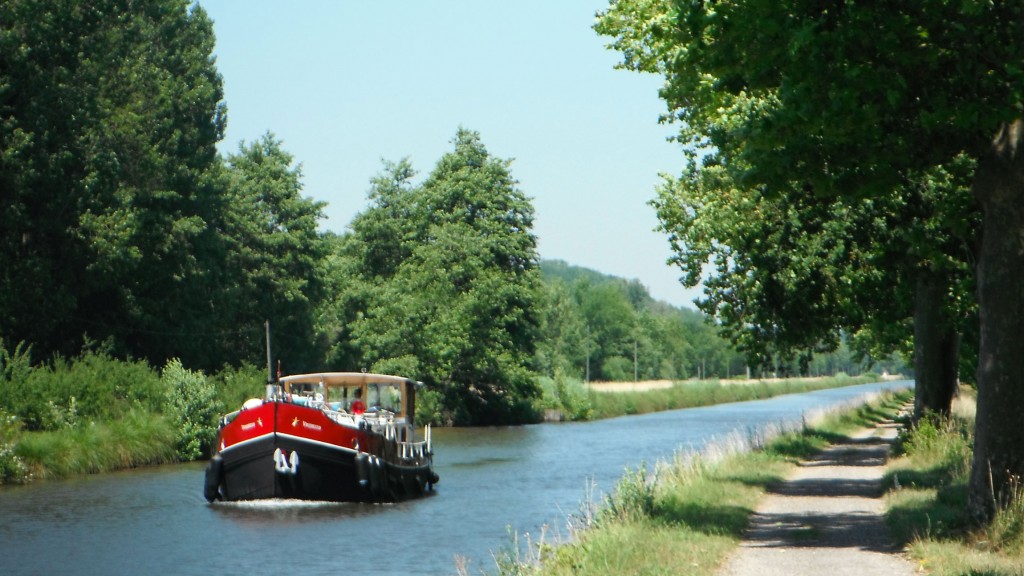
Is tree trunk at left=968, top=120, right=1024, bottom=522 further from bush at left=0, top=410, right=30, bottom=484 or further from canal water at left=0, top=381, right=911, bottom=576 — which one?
bush at left=0, top=410, right=30, bottom=484

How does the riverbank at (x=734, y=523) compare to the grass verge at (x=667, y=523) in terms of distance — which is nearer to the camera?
the riverbank at (x=734, y=523)

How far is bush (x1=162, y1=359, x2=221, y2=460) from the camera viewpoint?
44875 mm

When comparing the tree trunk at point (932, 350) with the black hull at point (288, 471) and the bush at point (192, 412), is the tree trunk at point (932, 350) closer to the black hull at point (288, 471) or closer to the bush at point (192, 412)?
the black hull at point (288, 471)

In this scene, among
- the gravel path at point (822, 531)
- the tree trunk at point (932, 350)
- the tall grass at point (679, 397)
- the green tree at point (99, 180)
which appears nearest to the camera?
the gravel path at point (822, 531)

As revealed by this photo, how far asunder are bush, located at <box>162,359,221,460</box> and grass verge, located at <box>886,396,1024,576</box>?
26.7 metres

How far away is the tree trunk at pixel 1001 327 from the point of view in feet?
47.6

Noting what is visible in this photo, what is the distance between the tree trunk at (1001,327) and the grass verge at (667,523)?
3.07 m

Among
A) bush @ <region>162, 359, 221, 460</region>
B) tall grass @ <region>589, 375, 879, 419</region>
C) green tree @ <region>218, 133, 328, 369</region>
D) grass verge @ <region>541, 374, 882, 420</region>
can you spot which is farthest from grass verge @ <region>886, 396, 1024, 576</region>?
tall grass @ <region>589, 375, 879, 419</region>

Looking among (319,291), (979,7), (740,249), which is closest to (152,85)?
(319,291)

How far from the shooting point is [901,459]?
27.8m

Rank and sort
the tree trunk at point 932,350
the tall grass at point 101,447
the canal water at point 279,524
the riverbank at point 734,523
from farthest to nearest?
the tall grass at point 101,447
the tree trunk at point 932,350
the canal water at point 279,524
the riverbank at point 734,523

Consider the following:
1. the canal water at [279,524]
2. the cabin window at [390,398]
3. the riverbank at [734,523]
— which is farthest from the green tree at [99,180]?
the riverbank at [734,523]

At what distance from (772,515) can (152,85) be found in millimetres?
46810

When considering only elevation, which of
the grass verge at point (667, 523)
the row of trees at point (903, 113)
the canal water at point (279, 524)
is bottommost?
the canal water at point (279, 524)
